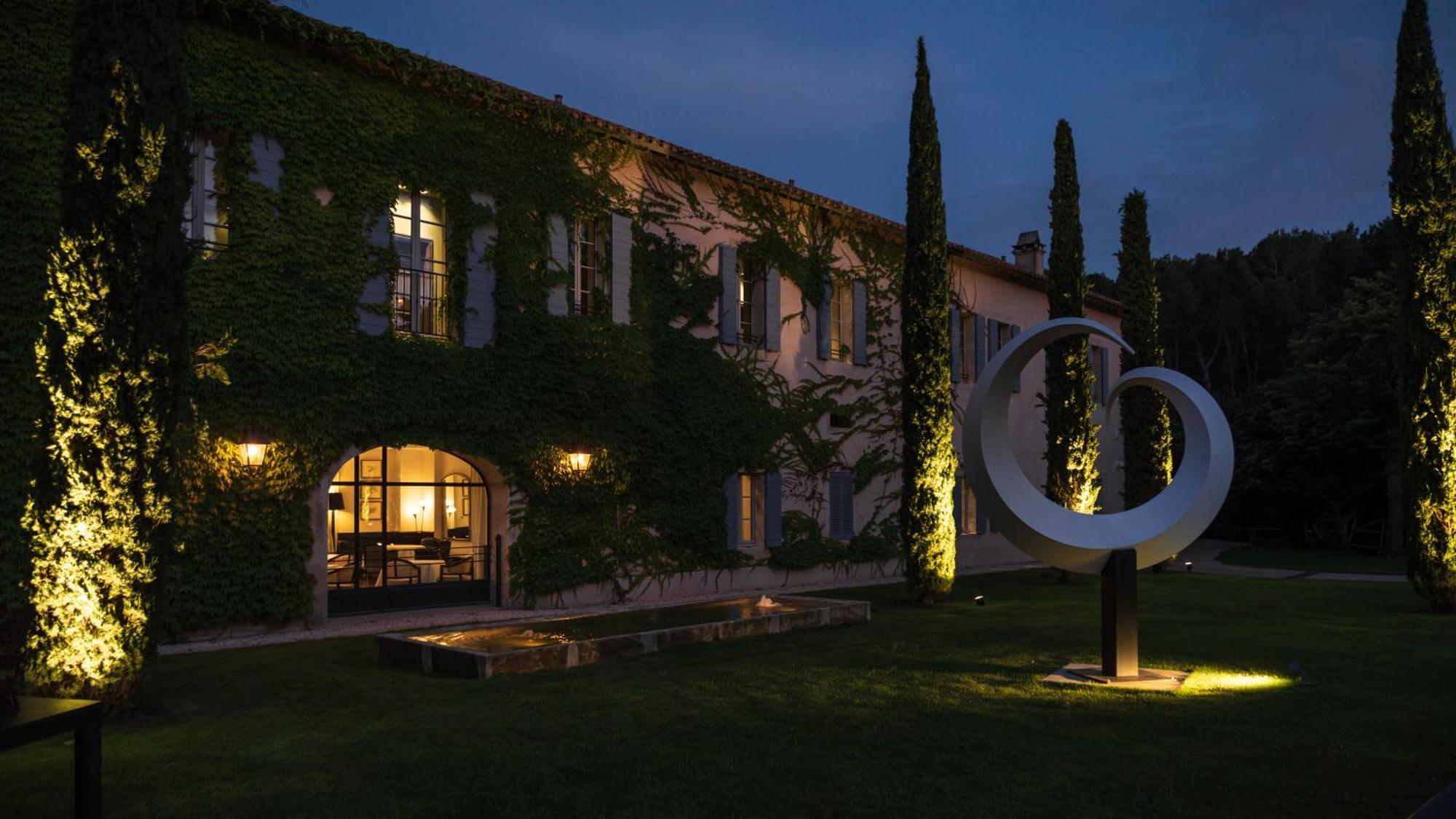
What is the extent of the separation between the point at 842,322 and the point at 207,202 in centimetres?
1143

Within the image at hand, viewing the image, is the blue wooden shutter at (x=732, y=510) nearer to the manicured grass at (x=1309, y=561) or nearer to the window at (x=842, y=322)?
the window at (x=842, y=322)

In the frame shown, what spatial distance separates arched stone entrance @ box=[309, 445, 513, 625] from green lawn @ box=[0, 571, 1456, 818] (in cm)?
257

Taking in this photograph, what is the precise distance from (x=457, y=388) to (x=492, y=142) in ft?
11.1

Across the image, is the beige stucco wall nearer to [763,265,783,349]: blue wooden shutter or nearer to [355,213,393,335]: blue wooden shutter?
[763,265,783,349]: blue wooden shutter

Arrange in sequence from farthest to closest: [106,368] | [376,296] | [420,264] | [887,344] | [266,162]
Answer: [887,344] < [420,264] < [376,296] < [266,162] < [106,368]

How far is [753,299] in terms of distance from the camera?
17828mm

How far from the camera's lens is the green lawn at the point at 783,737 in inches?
207

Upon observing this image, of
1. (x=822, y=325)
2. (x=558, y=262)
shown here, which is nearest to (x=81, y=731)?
(x=558, y=262)

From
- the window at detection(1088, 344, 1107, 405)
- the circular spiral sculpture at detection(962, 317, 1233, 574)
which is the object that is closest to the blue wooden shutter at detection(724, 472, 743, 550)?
the circular spiral sculpture at detection(962, 317, 1233, 574)

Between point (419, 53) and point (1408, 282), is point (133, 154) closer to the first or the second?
point (419, 53)

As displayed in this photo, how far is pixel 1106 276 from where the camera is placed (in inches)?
2218

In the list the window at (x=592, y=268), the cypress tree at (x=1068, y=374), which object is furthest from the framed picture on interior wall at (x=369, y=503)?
the cypress tree at (x=1068, y=374)

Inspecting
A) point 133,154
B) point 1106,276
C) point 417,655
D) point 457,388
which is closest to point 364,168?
point 457,388

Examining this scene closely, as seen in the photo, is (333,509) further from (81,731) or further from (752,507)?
(81,731)
